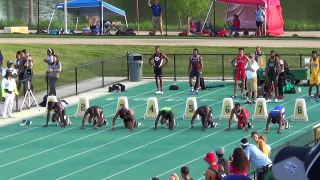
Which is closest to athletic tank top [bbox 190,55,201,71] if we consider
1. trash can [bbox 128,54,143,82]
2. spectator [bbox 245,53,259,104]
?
spectator [bbox 245,53,259,104]

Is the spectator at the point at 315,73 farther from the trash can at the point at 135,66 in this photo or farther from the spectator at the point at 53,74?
the trash can at the point at 135,66

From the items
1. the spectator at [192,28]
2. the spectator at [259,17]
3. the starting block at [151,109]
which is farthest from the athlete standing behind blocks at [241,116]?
the spectator at [192,28]

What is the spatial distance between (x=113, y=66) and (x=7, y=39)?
10.6 metres

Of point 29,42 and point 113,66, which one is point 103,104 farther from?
point 29,42

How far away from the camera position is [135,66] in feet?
123

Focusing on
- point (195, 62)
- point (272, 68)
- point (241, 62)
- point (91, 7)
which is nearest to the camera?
point (272, 68)

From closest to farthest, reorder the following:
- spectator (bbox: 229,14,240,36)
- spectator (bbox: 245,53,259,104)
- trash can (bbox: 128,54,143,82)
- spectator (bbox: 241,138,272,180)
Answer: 1. spectator (bbox: 241,138,272,180)
2. spectator (bbox: 245,53,259,104)
3. trash can (bbox: 128,54,143,82)
4. spectator (bbox: 229,14,240,36)

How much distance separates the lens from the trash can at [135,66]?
37.6m

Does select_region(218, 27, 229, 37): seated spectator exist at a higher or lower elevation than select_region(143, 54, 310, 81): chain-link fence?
higher

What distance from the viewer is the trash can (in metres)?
37.6

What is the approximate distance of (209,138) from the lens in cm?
2450

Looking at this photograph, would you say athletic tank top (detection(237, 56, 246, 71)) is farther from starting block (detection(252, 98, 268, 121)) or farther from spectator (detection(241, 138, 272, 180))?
spectator (detection(241, 138, 272, 180))

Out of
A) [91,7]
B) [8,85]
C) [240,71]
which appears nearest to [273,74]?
[240,71]

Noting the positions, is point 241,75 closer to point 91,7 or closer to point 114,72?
point 114,72
